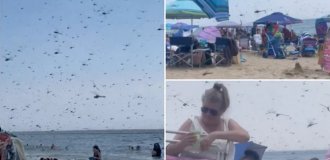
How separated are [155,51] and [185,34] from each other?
1.35 ft

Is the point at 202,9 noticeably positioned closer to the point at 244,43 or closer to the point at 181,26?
the point at 181,26

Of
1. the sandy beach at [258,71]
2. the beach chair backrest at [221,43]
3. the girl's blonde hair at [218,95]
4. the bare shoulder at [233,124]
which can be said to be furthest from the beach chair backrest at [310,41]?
the bare shoulder at [233,124]

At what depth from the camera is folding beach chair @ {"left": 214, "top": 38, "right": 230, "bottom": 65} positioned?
5613 millimetres

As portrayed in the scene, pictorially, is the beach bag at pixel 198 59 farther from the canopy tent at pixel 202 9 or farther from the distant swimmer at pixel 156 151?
the distant swimmer at pixel 156 151

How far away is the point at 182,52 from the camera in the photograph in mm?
5598

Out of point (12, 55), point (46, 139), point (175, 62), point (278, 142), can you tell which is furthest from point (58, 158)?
point (278, 142)

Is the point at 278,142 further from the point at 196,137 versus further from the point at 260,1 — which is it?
the point at 260,1

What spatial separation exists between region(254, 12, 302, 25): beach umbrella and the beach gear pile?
2382mm

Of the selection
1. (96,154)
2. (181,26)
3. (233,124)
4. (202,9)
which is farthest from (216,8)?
(96,154)

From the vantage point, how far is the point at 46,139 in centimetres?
638

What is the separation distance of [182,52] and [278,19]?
0.83 meters

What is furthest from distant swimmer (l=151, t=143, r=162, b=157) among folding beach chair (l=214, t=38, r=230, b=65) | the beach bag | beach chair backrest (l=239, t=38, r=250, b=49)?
beach chair backrest (l=239, t=38, r=250, b=49)

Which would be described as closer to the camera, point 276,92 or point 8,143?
point 276,92

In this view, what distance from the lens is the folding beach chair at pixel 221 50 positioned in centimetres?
561
